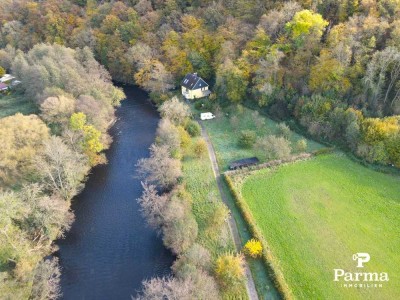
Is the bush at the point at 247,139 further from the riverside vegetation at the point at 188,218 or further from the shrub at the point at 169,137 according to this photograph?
the shrub at the point at 169,137

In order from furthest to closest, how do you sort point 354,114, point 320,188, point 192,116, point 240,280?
point 192,116
point 354,114
point 320,188
point 240,280

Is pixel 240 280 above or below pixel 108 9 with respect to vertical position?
below

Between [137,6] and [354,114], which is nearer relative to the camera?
[354,114]

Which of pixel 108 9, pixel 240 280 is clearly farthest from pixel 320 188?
A: pixel 108 9

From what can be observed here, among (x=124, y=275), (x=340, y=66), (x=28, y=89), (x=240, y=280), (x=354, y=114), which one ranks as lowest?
(x=124, y=275)

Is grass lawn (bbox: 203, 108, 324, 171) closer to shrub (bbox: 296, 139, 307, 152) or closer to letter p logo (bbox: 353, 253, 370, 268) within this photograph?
shrub (bbox: 296, 139, 307, 152)

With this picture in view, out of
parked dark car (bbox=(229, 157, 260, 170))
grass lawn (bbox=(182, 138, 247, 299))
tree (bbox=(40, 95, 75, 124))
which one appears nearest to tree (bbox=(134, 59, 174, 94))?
tree (bbox=(40, 95, 75, 124))

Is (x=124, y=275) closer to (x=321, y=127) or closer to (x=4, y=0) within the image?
(x=321, y=127)

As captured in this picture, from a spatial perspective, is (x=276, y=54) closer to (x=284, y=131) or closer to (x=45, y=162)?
(x=284, y=131)
